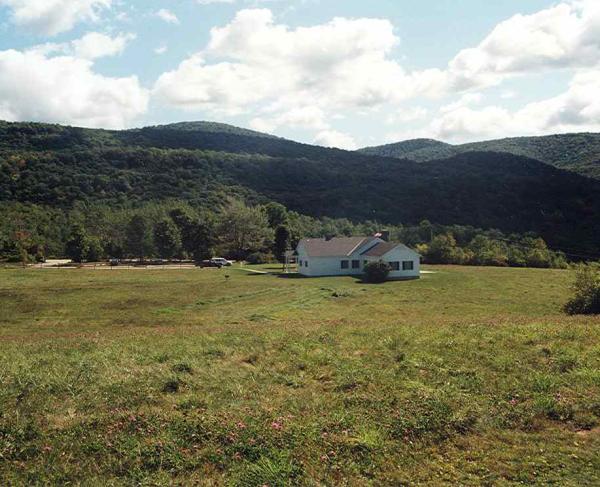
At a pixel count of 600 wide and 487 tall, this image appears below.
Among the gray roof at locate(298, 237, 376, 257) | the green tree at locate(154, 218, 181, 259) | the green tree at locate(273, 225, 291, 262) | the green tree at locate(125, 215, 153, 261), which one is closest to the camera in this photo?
the gray roof at locate(298, 237, 376, 257)

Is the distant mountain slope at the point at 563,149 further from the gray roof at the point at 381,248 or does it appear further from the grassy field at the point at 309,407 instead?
the grassy field at the point at 309,407

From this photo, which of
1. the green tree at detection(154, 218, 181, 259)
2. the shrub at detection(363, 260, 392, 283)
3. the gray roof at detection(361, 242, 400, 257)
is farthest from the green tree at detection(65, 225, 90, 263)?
the shrub at detection(363, 260, 392, 283)

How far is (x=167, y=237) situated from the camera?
85500 millimetres

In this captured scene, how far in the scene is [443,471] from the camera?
279 inches

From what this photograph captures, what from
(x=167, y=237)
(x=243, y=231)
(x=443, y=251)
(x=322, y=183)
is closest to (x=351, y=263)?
(x=443, y=251)

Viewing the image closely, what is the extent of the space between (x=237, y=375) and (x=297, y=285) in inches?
1404

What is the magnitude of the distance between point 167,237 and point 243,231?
13077 mm

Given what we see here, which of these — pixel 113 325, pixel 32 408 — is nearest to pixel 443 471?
pixel 32 408

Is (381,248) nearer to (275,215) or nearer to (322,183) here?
(275,215)

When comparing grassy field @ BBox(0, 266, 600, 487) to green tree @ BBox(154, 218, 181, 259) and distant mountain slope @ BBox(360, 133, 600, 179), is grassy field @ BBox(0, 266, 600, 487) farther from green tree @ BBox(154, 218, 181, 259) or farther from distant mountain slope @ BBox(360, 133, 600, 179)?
distant mountain slope @ BBox(360, 133, 600, 179)

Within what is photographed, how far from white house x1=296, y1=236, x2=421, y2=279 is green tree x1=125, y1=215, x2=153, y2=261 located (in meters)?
36.1

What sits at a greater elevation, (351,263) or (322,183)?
(322,183)

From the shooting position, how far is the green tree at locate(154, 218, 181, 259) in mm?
85625

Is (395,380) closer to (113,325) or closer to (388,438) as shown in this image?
(388,438)
